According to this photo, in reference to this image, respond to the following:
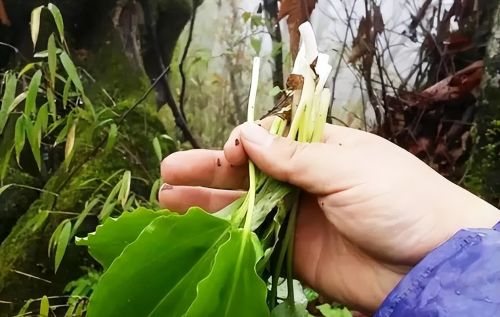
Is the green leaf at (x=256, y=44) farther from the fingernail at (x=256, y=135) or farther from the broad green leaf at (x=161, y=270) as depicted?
the broad green leaf at (x=161, y=270)

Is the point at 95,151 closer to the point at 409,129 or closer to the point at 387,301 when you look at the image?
the point at 409,129

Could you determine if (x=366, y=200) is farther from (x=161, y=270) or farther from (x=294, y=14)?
(x=294, y=14)

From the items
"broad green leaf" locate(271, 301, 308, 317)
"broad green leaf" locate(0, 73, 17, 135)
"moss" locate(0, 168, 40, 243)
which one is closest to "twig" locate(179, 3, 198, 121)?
"moss" locate(0, 168, 40, 243)

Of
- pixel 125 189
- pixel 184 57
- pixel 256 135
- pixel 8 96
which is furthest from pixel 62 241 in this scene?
pixel 256 135

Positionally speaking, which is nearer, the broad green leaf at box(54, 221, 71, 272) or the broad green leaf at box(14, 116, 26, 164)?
the broad green leaf at box(14, 116, 26, 164)

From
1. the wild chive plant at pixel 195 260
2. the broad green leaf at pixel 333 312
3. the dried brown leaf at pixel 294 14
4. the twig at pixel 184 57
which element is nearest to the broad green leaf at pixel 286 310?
the wild chive plant at pixel 195 260

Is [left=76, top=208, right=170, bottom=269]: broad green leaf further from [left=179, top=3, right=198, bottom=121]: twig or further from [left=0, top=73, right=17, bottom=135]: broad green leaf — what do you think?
[left=179, top=3, right=198, bottom=121]: twig
